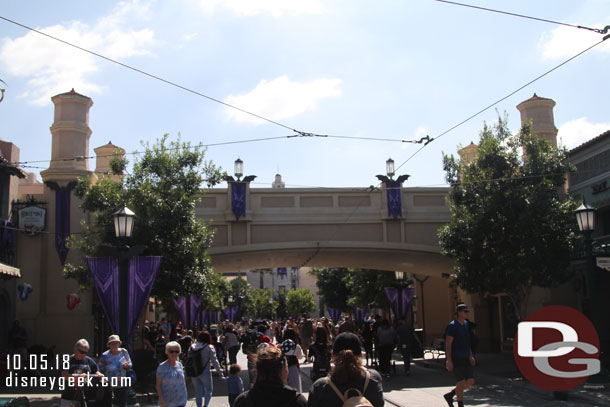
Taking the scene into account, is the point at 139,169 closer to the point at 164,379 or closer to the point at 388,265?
the point at 164,379

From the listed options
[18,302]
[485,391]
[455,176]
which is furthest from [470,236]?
[18,302]

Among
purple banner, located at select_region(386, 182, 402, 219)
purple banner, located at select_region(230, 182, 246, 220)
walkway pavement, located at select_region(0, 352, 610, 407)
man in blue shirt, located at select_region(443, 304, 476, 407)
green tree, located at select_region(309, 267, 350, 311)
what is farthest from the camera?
green tree, located at select_region(309, 267, 350, 311)

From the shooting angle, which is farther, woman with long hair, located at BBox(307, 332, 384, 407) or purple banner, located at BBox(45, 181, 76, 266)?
purple banner, located at BBox(45, 181, 76, 266)

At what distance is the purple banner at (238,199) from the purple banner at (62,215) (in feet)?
18.7

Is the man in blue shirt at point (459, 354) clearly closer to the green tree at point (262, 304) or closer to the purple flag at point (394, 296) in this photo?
the purple flag at point (394, 296)

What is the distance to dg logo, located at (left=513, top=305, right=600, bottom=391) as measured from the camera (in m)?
14.1

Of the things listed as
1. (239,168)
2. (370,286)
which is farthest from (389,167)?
(370,286)

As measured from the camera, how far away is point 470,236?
61.2ft

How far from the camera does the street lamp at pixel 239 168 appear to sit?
2372 cm

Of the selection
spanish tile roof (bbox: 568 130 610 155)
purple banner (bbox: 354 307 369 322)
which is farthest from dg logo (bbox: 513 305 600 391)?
purple banner (bbox: 354 307 369 322)

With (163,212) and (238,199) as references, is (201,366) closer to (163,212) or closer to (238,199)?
(163,212)

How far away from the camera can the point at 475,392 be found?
1456 centimetres

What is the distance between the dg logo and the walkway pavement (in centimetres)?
27

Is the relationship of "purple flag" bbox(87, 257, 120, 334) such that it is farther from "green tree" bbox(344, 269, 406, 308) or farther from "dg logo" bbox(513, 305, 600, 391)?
"green tree" bbox(344, 269, 406, 308)
